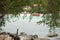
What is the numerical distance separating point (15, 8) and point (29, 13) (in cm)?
25

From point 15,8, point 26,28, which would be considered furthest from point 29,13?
point 26,28

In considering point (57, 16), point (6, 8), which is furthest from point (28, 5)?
point (57, 16)

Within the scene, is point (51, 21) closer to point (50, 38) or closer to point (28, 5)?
point (28, 5)

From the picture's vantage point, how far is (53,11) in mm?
2146

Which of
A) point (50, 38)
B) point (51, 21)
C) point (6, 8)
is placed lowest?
point (50, 38)

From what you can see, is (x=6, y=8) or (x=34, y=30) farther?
(x=34, y=30)

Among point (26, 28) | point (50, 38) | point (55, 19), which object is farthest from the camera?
point (26, 28)

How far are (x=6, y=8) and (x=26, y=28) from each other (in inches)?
83.0

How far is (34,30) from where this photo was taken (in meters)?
4.09

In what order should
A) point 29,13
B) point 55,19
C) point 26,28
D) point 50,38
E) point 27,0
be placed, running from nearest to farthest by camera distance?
point 27,0 → point 29,13 → point 55,19 → point 50,38 → point 26,28

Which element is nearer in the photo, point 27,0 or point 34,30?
point 27,0

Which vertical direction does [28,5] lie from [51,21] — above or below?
above

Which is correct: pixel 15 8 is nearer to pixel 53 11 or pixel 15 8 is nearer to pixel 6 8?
pixel 6 8

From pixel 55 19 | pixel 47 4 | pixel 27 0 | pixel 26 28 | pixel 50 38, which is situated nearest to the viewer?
pixel 47 4
